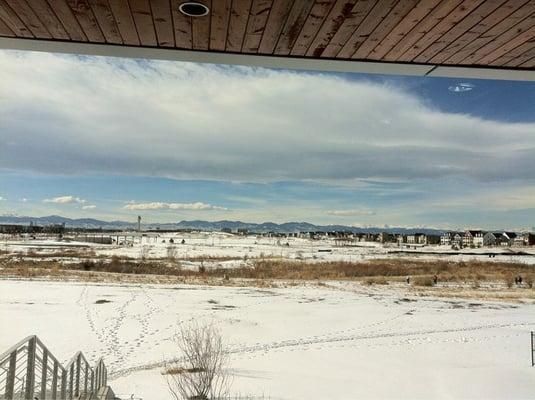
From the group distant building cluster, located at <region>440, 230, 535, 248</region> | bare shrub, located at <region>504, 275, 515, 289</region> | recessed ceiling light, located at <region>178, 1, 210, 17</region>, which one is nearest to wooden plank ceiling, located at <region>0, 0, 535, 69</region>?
recessed ceiling light, located at <region>178, 1, 210, 17</region>

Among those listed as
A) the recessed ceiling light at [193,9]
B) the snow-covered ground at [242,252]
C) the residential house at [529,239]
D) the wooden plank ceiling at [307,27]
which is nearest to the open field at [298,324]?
the wooden plank ceiling at [307,27]

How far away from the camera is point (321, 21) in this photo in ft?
5.43

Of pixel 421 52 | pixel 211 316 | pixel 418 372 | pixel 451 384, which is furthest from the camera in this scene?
pixel 211 316

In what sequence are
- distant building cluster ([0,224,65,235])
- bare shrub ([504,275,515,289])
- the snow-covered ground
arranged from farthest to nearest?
distant building cluster ([0,224,65,235])
the snow-covered ground
bare shrub ([504,275,515,289])

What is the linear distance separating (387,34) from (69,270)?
818 inches

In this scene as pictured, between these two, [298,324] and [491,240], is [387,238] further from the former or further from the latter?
[298,324]

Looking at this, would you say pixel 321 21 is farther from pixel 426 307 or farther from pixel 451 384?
pixel 426 307

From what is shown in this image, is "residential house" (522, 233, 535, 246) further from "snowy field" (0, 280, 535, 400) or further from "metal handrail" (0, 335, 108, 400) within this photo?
"metal handrail" (0, 335, 108, 400)

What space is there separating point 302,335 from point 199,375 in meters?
4.17

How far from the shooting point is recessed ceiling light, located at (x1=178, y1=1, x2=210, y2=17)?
4.99 ft

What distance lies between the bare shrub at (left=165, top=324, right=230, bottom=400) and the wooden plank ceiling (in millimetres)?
5196

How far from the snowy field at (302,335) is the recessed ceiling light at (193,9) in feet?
17.9

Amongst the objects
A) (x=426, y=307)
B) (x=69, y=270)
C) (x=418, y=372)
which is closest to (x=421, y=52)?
(x=418, y=372)

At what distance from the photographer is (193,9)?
156 cm
